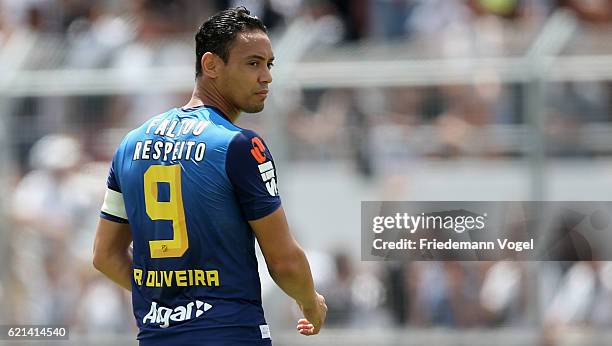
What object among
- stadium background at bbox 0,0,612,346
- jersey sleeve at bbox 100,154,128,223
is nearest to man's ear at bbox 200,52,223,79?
jersey sleeve at bbox 100,154,128,223

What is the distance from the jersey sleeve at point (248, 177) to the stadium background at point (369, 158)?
360 cm

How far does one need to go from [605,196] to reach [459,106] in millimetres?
1106

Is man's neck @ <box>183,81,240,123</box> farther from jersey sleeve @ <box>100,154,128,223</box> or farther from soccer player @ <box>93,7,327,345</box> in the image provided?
jersey sleeve @ <box>100,154,128,223</box>

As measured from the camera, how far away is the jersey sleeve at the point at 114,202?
408cm

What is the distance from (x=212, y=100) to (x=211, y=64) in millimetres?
128

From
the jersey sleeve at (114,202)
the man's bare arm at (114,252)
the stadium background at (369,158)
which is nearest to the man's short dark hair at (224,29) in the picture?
the jersey sleeve at (114,202)

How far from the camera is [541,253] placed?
726 centimetres

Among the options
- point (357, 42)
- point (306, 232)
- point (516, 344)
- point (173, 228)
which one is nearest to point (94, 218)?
point (306, 232)

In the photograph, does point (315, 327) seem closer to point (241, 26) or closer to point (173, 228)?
point (173, 228)

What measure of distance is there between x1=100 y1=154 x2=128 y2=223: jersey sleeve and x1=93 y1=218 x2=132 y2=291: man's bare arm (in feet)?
0.16

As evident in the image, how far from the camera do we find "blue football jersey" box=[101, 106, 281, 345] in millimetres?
3744

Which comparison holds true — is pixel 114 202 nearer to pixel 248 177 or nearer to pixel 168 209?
pixel 168 209

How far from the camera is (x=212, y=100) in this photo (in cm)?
398

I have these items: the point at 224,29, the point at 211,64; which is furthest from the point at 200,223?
the point at 224,29
